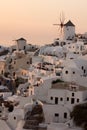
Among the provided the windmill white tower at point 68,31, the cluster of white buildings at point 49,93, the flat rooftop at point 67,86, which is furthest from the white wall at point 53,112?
the windmill white tower at point 68,31

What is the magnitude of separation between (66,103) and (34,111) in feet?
6.58

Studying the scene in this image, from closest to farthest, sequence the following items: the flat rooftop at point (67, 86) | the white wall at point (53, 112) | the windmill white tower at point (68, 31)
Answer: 1. the white wall at point (53, 112)
2. the flat rooftop at point (67, 86)
3. the windmill white tower at point (68, 31)

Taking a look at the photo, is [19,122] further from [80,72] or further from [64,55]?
[64,55]

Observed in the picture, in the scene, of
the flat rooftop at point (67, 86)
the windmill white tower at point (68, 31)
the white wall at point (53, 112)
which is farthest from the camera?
the windmill white tower at point (68, 31)

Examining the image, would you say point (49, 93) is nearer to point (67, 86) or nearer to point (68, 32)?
point (67, 86)

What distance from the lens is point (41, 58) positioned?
4688 centimetres

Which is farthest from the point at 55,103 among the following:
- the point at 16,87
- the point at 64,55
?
the point at 64,55

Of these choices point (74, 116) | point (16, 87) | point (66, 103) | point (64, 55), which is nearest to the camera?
point (74, 116)

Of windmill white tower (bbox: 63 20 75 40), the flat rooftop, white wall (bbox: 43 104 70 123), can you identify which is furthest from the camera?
windmill white tower (bbox: 63 20 75 40)

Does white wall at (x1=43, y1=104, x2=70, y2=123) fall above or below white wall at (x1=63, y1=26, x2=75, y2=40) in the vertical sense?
below

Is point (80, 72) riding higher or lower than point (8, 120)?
higher

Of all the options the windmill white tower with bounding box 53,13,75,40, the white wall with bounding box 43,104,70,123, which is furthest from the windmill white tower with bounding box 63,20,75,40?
the white wall with bounding box 43,104,70,123

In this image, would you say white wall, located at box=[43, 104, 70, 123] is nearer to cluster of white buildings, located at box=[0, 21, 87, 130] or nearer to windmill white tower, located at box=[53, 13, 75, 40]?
cluster of white buildings, located at box=[0, 21, 87, 130]

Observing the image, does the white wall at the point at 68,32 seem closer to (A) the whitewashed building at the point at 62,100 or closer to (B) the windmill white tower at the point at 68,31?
(B) the windmill white tower at the point at 68,31
